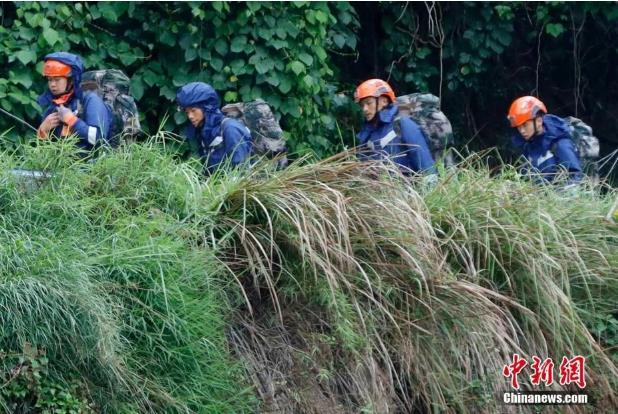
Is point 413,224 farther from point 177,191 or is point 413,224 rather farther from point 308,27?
point 308,27

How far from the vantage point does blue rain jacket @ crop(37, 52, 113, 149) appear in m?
8.24

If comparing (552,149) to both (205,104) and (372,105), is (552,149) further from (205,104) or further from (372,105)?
(205,104)

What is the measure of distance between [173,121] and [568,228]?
12.4 ft

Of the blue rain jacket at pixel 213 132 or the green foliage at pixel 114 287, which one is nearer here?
the green foliage at pixel 114 287

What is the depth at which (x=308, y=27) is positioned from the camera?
1066 cm

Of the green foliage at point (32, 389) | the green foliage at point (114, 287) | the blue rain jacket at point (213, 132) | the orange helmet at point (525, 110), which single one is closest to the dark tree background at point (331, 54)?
the blue rain jacket at point (213, 132)

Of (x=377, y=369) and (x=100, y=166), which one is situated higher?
(x=100, y=166)

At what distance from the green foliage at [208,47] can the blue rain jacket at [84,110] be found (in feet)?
4.57

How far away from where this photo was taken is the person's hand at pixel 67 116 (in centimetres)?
832

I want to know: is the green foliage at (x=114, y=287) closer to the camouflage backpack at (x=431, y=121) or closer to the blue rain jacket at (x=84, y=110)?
the blue rain jacket at (x=84, y=110)

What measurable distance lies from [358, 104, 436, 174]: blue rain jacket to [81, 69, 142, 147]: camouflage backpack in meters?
1.64

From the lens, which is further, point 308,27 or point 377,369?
point 308,27

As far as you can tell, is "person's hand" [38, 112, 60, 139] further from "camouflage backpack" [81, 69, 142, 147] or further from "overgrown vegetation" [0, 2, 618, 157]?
"overgrown vegetation" [0, 2, 618, 157]

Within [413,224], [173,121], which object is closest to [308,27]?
[173,121]
